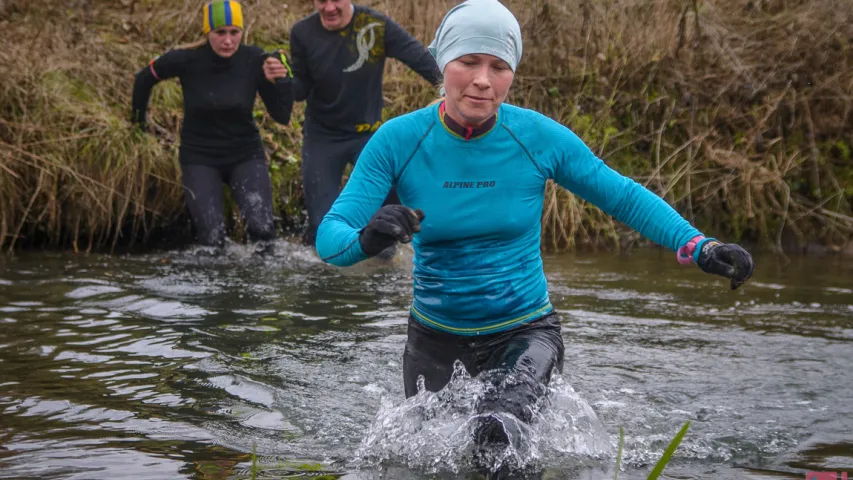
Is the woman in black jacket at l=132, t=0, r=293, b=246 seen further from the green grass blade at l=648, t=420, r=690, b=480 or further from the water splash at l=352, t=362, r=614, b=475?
the green grass blade at l=648, t=420, r=690, b=480

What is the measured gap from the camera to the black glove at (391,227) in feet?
10.4

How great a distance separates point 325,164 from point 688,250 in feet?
16.5

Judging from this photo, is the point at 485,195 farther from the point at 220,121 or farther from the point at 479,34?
the point at 220,121

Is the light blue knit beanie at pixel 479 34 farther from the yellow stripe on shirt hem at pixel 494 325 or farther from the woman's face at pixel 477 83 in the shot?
the yellow stripe on shirt hem at pixel 494 325

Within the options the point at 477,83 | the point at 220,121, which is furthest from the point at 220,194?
the point at 477,83

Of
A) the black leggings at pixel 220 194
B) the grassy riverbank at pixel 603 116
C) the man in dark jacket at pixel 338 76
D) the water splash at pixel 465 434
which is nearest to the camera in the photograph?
the water splash at pixel 465 434

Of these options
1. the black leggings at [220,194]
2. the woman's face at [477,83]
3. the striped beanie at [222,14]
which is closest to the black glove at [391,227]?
the woman's face at [477,83]

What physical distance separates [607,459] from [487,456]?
0.60m

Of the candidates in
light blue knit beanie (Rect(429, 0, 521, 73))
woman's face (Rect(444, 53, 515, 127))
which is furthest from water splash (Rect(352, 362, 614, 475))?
light blue knit beanie (Rect(429, 0, 521, 73))

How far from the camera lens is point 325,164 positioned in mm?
8320

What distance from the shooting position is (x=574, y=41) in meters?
11.3

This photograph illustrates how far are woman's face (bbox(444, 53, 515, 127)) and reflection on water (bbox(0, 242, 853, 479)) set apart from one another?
100cm

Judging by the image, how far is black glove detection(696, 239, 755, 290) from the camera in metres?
3.39

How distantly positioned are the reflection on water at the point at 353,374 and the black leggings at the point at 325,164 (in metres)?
0.62
